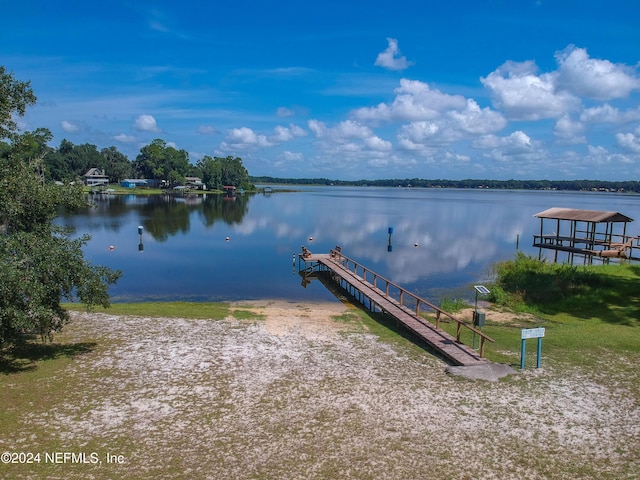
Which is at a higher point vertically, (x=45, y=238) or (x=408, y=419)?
(x=45, y=238)

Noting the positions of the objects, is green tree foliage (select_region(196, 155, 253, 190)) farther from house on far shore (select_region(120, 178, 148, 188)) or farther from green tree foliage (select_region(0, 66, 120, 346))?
green tree foliage (select_region(0, 66, 120, 346))

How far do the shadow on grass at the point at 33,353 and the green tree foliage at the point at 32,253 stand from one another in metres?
1.06

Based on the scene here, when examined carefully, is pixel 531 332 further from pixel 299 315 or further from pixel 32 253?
pixel 32 253

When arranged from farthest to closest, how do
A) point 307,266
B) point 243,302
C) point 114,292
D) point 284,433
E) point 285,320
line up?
point 307,266 < point 114,292 < point 243,302 < point 285,320 < point 284,433

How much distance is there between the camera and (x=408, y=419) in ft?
35.4

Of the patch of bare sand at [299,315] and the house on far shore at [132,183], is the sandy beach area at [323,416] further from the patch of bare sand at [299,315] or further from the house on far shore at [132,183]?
the house on far shore at [132,183]

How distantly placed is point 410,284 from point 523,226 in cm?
4778

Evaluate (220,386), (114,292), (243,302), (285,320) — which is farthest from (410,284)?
(220,386)

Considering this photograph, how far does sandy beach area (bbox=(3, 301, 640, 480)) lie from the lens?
8969mm

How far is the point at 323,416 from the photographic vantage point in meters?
10.9

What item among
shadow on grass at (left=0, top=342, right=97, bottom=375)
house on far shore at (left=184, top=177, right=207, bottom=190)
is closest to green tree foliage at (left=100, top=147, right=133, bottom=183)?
house on far shore at (left=184, top=177, right=207, bottom=190)

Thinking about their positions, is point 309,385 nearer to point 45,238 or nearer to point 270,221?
point 45,238

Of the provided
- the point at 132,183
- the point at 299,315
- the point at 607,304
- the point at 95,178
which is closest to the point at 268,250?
the point at 299,315

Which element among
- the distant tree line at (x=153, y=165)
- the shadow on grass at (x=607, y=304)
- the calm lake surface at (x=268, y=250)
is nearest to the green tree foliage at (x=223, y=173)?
the distant tree line at (x=153, y=165)
